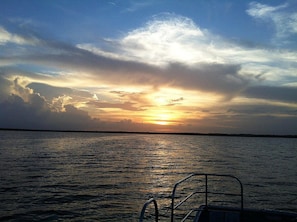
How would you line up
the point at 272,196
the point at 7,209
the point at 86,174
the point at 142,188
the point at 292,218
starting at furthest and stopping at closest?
1. the point at 86,174
2. the point at 142,188
3. the point at 272,196
4. the point at 7,209
5. the point at 292,218

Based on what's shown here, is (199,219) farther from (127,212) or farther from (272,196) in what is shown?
(272,196)

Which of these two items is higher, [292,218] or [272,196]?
[292,218]

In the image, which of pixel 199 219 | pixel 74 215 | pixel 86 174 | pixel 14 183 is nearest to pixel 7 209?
pixel 74 215

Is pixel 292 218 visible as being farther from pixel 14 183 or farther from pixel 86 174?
pixel 86 174

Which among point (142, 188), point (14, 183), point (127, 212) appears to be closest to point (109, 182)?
point (142, 188)

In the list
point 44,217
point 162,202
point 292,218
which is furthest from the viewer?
point 162,202

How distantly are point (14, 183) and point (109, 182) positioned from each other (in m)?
8.55

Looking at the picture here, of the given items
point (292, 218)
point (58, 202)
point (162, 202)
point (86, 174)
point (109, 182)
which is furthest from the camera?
point (86, 174)

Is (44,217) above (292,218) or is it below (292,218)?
below

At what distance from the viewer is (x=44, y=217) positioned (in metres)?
17.4

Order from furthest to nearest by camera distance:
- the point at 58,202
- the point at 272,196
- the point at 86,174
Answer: the point at 86,174 → the point at 272,196 → the point at 58,202

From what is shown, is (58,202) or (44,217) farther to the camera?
(58,202)

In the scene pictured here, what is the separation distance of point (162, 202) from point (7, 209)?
10.4m

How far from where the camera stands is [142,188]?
90.2ft
